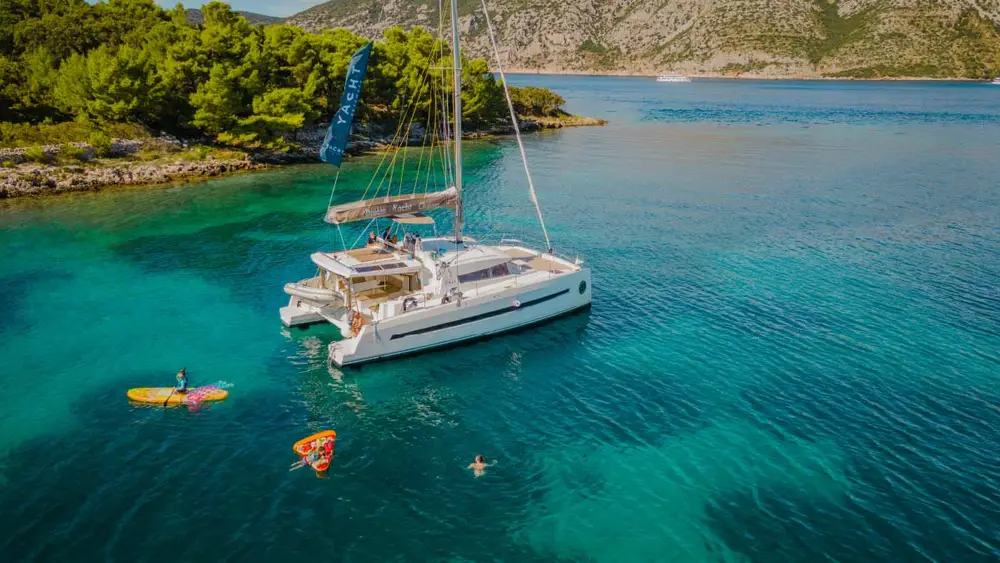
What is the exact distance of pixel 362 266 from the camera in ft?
102

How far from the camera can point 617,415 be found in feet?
84.6

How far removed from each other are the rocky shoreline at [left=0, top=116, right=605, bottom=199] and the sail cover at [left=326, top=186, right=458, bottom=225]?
149 ft

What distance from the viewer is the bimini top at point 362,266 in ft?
101

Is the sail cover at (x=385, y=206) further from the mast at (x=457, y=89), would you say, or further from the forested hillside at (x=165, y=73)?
the forested hillside at (x=165, y=73)

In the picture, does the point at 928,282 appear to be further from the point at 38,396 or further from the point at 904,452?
the point at 38,396

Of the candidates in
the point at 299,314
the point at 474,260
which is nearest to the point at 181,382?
the point at 299,314

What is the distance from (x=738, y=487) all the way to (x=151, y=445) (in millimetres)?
20457

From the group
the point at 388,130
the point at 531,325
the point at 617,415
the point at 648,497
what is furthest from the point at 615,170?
the point at 648,497

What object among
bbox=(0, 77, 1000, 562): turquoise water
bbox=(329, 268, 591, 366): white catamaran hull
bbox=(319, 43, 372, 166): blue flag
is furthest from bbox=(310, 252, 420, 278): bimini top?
bbox=(319, 43, 372, 166): blue flag

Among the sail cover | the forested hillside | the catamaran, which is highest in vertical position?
the forested hillside

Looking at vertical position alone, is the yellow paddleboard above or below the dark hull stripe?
below

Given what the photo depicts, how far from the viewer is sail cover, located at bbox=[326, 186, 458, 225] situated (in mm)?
32062

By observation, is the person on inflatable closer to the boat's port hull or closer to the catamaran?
the catamaran

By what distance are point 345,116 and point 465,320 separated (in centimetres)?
1145
